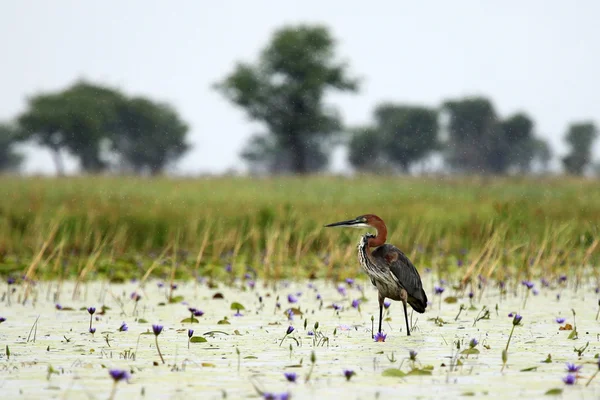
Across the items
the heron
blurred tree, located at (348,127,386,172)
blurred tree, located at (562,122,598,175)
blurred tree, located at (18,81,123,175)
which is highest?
blurred tree, located at (562,122,598,175)

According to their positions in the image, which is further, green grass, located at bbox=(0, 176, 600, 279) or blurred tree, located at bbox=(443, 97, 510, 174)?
blurred tree, located at bbox=(443, 97, 510, 174)

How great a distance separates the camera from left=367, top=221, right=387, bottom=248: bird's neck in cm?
732

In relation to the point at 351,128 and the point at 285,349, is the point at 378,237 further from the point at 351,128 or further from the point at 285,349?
the point at 351,128

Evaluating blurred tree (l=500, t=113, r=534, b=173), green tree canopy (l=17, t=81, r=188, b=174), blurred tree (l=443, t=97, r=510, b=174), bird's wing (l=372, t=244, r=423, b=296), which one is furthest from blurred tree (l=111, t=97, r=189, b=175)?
bird's wing (l=372, t=244, r=423, b=296)

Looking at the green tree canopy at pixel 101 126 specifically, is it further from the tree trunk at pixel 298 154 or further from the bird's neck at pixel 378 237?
the bird's neck at pixel 378 237

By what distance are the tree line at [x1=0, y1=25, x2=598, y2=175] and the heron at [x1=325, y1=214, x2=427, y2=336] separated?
2779 cm

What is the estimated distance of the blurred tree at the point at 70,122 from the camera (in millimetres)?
65875

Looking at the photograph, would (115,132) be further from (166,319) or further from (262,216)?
(166,319)

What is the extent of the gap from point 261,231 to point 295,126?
37799mm

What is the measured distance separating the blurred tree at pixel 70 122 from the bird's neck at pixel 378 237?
191 feet

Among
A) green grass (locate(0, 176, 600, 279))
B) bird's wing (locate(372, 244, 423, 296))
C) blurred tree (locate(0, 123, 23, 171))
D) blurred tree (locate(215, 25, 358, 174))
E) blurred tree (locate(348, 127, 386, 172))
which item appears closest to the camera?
bird's wing (locate(372, 244, 423, 296))

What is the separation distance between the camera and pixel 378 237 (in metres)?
7.34

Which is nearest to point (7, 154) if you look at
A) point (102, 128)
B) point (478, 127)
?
point (102, 128)

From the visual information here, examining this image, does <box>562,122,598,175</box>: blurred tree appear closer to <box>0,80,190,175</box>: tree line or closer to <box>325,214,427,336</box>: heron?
<box>0,80,190,175</box>: tree line
